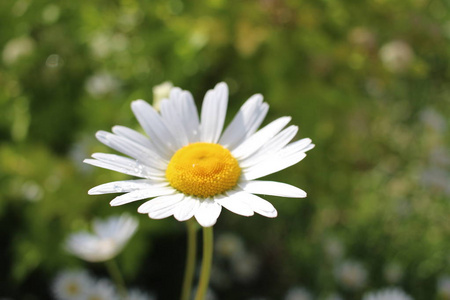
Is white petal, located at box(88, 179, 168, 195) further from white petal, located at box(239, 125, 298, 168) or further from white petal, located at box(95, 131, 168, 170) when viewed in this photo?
white petal, located at box(239, 125, 298, 168)

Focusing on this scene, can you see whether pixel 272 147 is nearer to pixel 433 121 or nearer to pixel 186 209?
pixel 186 209

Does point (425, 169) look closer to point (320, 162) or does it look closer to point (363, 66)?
point (320, 162)

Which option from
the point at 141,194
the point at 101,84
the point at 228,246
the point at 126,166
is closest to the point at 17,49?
the point at 101,84

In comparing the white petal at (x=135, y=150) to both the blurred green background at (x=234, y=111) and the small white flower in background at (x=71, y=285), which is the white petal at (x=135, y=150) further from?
the small white flower in background at (x=71, y=285)

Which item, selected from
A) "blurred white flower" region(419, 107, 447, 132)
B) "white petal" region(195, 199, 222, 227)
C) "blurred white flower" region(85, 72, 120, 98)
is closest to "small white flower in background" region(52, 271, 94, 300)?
"blurred white flower" region(85, 72, 120, 98)

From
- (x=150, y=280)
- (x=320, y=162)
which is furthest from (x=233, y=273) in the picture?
(x=320, y=162)

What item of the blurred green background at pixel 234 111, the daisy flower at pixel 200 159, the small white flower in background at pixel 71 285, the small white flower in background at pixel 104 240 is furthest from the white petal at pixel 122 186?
the small white flower in background at pixel 71 285
